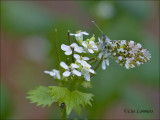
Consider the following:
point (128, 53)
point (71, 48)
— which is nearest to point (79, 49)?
point (71, 48)

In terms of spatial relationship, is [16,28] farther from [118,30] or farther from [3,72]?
[3,72]

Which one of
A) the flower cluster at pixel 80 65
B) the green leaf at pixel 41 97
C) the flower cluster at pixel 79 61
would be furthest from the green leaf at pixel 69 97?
the green leaf at pixel 41 97

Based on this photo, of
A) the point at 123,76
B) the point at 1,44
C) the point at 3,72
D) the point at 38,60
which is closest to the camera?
the point at 123,76

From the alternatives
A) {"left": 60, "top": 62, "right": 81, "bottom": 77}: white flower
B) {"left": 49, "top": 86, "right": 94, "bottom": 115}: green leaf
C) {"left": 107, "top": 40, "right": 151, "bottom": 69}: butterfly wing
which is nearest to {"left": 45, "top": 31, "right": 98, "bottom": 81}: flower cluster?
{"left": 60, "top": 62, "right": 81, "bottom": 77}: white flower

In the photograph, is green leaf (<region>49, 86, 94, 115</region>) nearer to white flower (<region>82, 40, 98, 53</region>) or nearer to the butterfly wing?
white flower (<region>82, 40, 98, 53</region>)

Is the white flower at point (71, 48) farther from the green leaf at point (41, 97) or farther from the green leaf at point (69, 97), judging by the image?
the green leaf at point (41, 97)

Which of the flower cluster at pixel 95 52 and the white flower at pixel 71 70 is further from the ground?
the flower cluster at pixel 95 52

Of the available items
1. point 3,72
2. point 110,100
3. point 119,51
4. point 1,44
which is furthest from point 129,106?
point 1,44
